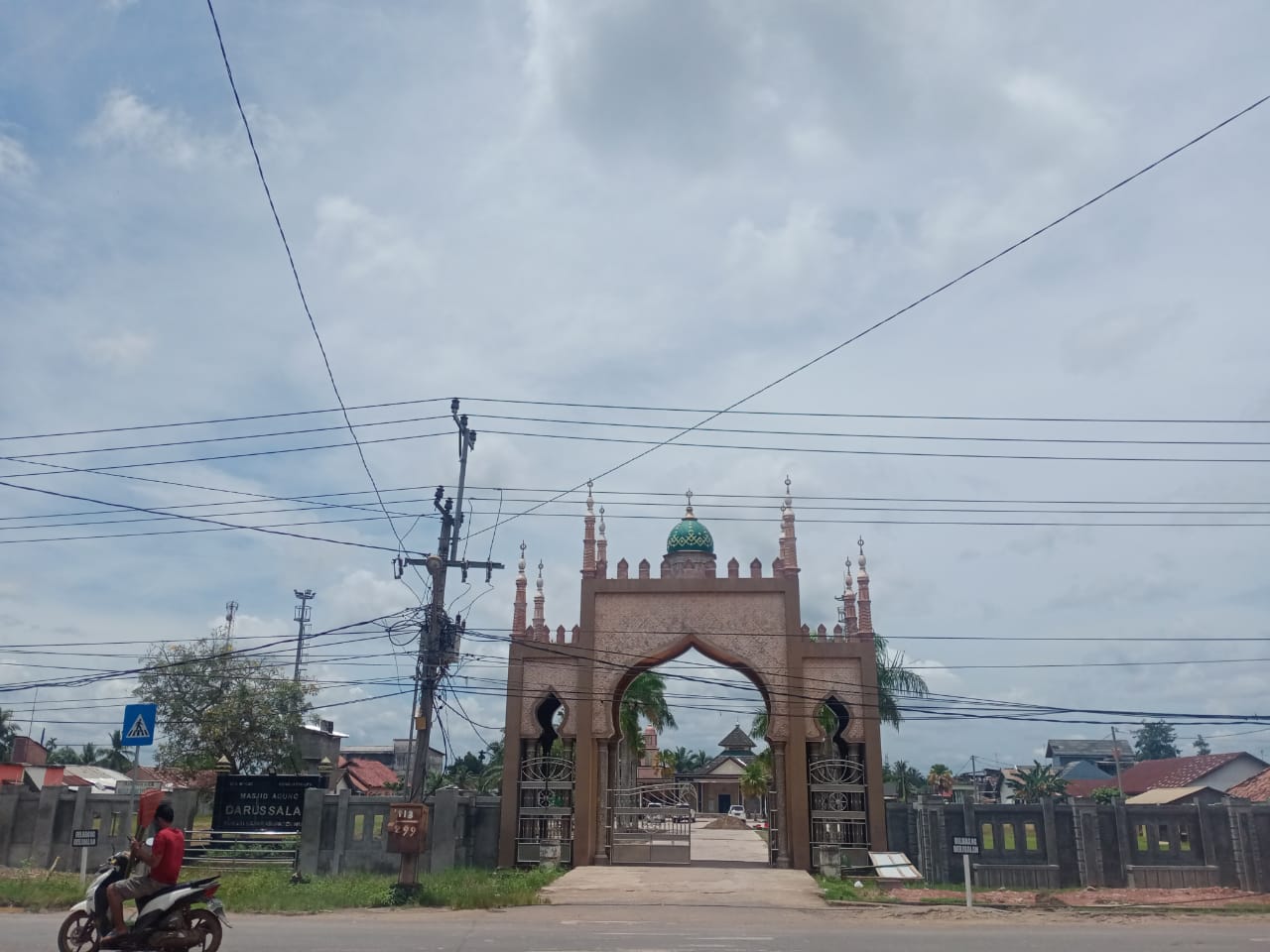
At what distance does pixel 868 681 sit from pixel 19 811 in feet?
76.0

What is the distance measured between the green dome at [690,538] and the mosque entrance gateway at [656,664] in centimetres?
478

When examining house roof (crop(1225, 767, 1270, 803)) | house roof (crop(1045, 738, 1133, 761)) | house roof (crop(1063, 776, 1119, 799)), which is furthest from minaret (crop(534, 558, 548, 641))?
house roof (crop(1045, 738, 1133, 761))

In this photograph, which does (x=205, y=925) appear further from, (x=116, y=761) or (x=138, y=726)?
(x=116, y=761)

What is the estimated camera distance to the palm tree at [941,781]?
54.6 meters

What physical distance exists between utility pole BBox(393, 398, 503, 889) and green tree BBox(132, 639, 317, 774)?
21.6 meters

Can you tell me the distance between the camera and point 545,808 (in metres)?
27.2

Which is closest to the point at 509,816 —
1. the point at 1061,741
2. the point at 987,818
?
the point at 987,818

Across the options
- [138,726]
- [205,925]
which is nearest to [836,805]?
[138,726]

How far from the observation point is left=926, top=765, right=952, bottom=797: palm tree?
54562 millimetres

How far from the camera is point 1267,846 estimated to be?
25078 mm

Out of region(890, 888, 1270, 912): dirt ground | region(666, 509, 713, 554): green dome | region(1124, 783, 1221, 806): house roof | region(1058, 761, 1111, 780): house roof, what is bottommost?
region(890, 888, 1270, 912): dirt ground

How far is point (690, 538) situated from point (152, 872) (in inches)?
954

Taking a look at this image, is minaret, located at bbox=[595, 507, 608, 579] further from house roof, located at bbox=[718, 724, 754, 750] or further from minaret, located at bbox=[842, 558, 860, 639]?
house roof, located at bbox=[718, 724, 754, 750]

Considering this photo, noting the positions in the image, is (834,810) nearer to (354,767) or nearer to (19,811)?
(19,811)
